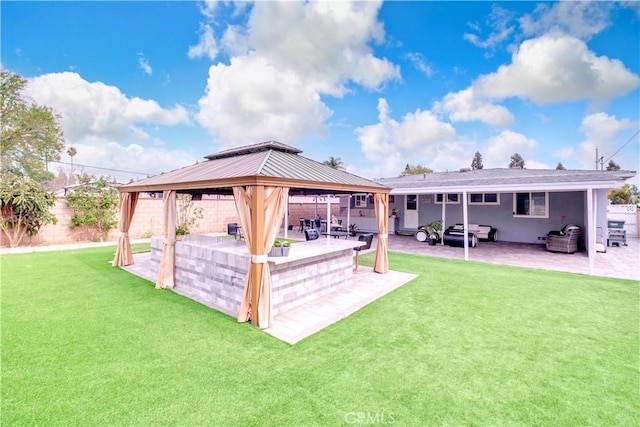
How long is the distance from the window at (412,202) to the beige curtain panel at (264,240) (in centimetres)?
1284

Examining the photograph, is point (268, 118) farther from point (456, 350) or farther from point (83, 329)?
point (456, 350)

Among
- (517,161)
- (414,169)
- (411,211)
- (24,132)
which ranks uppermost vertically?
(517,161)

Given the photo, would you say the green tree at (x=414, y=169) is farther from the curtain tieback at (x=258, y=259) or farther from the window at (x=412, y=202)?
the curtain tieback at (x=258, y=259)

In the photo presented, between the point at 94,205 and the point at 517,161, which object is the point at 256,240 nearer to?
the point at 94,205

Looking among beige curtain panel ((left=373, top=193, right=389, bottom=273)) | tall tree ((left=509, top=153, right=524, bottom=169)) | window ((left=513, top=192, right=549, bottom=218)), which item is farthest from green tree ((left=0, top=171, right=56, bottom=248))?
tall tree ((left=509, top=153, right=524, bottom=169))

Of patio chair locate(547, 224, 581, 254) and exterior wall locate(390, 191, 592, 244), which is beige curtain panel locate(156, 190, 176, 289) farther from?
patio chair locate(547, 224, 581, 254)

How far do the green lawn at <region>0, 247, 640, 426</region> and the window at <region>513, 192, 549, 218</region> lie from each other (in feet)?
24.9

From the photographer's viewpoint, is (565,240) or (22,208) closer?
(565,240)

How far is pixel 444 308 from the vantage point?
5.37 metres

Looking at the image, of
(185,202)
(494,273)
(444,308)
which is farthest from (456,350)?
(185,202)

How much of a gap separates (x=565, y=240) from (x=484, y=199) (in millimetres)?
4048

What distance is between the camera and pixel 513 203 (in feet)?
43.4

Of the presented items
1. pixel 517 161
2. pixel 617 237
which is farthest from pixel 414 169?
pixel 617 237

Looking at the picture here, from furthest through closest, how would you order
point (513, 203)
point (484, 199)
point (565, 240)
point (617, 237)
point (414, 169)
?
point (414, 169) < point (484, 199) < point (513, 203) < point (617, 237) < point (565, 240)
